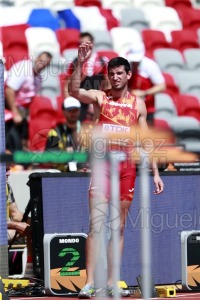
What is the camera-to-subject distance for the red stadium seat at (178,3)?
16.5 meters

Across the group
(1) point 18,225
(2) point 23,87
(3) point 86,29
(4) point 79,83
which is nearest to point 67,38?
(3) point 86,29

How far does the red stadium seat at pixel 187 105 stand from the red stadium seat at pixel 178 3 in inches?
99.1

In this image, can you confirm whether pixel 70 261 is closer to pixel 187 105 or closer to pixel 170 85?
pixel 187 105

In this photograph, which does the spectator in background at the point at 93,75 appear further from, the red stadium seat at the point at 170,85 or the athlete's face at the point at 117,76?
the athlete's face at the point at 117,76

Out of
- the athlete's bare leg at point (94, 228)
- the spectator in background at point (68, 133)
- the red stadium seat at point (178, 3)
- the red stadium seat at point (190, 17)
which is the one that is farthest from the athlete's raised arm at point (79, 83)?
the red stadium seat at point (178, 3)

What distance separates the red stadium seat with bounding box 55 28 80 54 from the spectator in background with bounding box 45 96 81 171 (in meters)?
3.29

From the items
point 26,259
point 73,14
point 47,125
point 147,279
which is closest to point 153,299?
point 26,259

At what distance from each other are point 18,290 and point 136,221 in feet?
3.65

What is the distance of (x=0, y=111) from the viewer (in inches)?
304

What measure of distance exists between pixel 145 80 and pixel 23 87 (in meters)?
1.38

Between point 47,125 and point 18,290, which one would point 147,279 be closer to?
point 18,290

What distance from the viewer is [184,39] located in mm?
15602

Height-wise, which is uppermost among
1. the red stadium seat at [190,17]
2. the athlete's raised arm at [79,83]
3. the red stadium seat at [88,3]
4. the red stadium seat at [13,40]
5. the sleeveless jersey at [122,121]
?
the red stadium seat at [88,3]

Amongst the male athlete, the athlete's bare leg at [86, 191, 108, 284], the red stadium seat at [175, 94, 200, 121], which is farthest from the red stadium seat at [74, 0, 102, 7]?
the athlete's bare leg at [86, 191, 108, 284]
